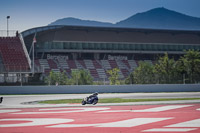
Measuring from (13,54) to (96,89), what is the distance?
25.7m

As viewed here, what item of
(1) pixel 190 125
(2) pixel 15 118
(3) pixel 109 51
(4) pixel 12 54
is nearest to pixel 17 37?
(4) pixel 12 54

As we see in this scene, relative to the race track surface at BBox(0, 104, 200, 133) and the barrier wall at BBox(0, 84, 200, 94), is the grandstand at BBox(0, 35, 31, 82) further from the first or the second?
the race track surface at BBox(0, 104, 200, 133)

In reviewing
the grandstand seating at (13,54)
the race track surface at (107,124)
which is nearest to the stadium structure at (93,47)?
the grandstand seating at (13,54)

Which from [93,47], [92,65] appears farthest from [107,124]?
[93,47]

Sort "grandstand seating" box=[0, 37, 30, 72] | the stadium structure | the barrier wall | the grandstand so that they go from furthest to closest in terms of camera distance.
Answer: the stadium structure → "grandstand seating" box=[0, 37, 30, 72] → the grandstand → the barrier wall

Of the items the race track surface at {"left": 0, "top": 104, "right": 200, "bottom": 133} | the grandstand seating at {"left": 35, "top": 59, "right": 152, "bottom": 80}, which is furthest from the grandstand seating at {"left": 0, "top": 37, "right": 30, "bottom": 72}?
the race track surface at {"left": 0, "top": 104, "right": 200, "bottom": 133}

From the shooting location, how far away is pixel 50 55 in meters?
73.6

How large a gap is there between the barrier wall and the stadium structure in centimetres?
2156

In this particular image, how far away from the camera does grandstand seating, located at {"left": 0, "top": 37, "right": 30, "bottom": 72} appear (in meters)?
58.9

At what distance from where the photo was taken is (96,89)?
43250 millimetres

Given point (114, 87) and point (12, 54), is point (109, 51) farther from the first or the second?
point (114, 87)

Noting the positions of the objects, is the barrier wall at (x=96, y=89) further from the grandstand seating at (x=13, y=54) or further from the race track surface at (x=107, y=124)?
the race track surface at (x=107, y=124)

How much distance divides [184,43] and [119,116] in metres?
66.8

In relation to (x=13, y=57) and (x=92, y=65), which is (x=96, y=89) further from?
(x=92, y=65)
